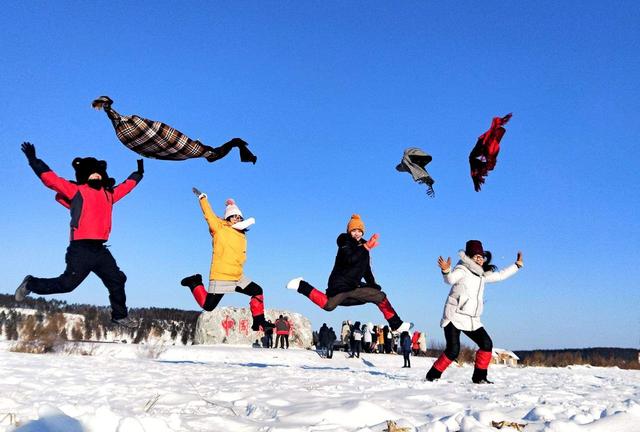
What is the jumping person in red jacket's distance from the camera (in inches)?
266

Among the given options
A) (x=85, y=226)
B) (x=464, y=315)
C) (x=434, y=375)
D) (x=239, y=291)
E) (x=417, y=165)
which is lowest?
(x=434, y=375)

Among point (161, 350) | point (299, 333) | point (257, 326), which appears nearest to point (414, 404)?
point (257, 326)

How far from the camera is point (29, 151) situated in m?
6.95

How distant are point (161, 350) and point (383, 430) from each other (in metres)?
14.6

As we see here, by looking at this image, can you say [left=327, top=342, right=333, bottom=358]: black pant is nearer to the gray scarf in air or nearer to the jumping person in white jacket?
the jumping person in white jacket

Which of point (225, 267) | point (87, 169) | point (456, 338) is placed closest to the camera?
point (87, 169)

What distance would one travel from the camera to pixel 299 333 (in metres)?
29.2

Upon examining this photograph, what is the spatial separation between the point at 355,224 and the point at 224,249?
5.78 ft

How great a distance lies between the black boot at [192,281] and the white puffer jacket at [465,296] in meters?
3.15

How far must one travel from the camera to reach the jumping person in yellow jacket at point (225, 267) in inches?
291

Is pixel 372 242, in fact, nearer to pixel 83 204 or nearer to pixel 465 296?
pixel 465 296

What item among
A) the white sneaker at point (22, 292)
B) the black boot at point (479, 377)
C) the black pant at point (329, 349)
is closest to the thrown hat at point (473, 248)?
the black boot at point (479, 377)

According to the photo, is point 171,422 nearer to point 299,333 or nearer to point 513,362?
point 513,362

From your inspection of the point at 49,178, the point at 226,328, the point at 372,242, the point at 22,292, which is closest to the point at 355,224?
the point at 372,242
